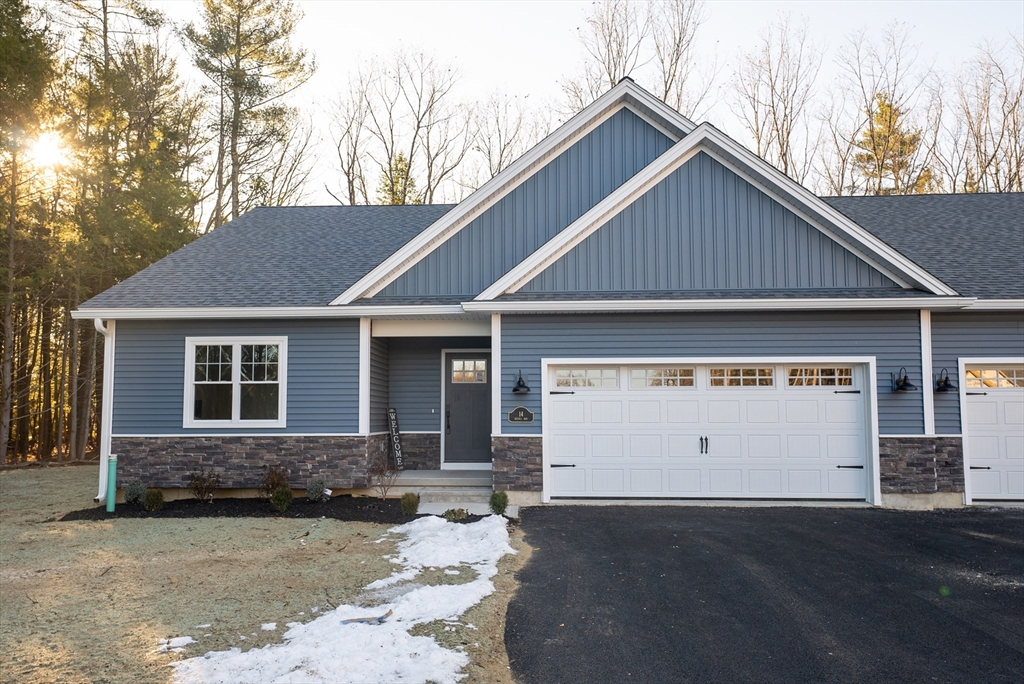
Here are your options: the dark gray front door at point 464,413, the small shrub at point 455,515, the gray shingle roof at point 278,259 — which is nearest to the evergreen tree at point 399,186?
the gray shingle roof at point 278,259

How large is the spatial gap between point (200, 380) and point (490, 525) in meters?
5.51

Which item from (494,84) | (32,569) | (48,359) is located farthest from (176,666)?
(494,84)

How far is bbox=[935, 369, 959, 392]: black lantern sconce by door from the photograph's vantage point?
32.7 ft

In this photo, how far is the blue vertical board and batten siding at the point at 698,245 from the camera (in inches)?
401

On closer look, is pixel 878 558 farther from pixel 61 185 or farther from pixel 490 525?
pixel 61 185

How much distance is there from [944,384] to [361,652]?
905 cm

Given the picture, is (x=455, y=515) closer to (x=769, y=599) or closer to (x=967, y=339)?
(x=769, y=599)

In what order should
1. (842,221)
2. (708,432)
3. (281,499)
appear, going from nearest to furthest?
1. (842,221)
2. (281,499)
3. (708,432)

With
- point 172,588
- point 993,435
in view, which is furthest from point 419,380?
point 993,435

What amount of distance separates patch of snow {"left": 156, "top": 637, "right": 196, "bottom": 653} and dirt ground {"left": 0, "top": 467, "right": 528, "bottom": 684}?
6cm

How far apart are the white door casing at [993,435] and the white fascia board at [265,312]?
7.56 meters

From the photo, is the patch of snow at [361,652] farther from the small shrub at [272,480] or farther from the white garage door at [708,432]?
the small shrub at [272,480]

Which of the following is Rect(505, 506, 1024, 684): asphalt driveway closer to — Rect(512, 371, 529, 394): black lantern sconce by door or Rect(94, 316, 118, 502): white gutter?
Rect(512, 371, 529, 394): black lantern sconce by door

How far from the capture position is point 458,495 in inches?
411
